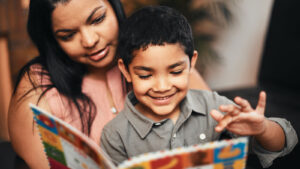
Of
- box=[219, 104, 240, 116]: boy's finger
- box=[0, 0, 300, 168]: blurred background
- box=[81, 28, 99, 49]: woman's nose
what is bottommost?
box=[0, 0, 300, 168]: blurred background

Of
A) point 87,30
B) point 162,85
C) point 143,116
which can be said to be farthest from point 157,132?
point 87,30

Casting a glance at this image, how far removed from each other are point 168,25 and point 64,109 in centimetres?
54

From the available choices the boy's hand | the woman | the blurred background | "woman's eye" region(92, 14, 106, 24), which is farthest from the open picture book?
the blurred background

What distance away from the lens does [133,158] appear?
643 mm

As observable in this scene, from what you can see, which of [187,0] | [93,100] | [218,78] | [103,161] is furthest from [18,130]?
[218,78]

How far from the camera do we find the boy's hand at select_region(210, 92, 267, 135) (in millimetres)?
799

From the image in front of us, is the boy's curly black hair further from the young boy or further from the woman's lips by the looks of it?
the woman's lips

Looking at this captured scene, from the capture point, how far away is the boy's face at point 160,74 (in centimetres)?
90

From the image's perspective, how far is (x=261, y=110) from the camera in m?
0.83

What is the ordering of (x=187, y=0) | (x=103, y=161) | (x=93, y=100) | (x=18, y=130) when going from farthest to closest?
(x=187, y=0) < (x=93, y=100) < (x=18, y=130) < (x=103, y=161)

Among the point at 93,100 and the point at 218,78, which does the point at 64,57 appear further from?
the point at 218,78

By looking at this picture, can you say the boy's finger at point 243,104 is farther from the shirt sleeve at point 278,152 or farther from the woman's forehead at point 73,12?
the woman's forehead at point 73,12

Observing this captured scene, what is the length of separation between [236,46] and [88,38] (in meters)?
1.87

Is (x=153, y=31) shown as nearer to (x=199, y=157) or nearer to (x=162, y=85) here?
(x=162, y=85)
